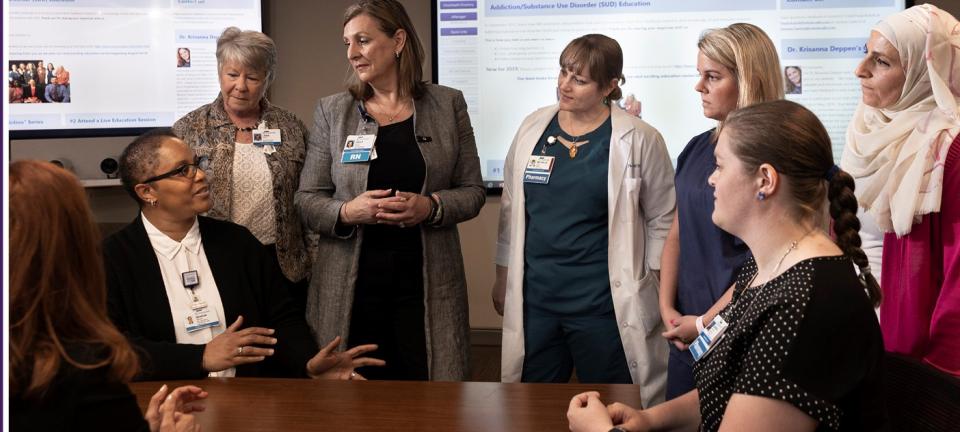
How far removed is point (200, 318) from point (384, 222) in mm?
628

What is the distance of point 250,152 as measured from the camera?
301 cm

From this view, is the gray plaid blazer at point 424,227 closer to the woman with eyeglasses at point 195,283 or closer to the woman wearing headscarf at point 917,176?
the woman with eyeglasses at point 195,283

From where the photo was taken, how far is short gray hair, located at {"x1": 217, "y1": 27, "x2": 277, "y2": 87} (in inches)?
118

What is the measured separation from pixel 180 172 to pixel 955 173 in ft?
6.61

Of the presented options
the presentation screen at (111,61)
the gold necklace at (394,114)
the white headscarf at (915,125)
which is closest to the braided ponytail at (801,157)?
the white headscarf at (915,125)

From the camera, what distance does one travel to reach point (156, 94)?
479 cm

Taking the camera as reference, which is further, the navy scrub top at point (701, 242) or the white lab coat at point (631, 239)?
the white lab coat at point (631, 239)

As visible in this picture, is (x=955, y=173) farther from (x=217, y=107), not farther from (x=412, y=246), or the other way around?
(x=217, y=107)

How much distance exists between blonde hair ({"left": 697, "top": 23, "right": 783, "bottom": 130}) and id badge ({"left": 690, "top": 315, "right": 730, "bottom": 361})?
2.85 feet

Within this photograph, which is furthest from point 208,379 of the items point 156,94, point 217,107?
point 156,94

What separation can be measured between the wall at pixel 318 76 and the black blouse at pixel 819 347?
11.9 feet

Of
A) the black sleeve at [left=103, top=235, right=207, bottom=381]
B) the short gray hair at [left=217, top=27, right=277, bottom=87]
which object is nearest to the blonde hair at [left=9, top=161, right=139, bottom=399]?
the black sleeve at [left=103, top=235, right=207, bottom=381]

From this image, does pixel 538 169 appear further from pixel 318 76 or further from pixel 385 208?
pixel 318 76

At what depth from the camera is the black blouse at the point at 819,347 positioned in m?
1.43
